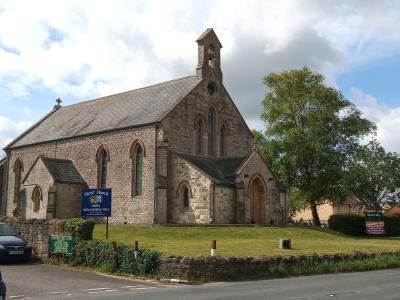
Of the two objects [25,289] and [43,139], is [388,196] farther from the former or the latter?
[25,289]

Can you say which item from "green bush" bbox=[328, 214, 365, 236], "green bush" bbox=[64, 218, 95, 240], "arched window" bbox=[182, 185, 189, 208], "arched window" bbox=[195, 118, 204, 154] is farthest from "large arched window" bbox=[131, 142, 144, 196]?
"green bush" bbox=[328, 214, 365, 236]

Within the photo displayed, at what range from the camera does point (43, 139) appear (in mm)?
49750

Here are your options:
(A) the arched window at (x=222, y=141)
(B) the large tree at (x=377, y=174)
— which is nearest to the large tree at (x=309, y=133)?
(B) the large tree at (x=377, y=174)

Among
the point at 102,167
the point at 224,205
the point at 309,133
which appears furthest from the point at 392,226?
the point at 102,167

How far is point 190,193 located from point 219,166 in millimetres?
4344

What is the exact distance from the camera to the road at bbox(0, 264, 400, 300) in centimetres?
1340

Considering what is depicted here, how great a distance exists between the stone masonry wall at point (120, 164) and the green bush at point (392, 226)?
24562 millimetres

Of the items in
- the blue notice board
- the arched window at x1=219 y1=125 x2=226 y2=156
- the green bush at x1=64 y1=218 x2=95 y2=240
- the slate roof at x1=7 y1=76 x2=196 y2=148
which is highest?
the slate roof at x1=7 y1=76 x2=196 y2=148

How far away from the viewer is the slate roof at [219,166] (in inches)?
1485

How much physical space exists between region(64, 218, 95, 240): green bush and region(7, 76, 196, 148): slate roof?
17483 mm

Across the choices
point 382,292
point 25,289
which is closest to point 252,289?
A: point 382,292

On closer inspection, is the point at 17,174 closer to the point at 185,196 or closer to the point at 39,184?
the point at 39,184

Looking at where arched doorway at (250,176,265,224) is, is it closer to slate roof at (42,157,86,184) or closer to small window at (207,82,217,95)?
small window at (207,82,217,95)

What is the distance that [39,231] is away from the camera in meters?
23.0
